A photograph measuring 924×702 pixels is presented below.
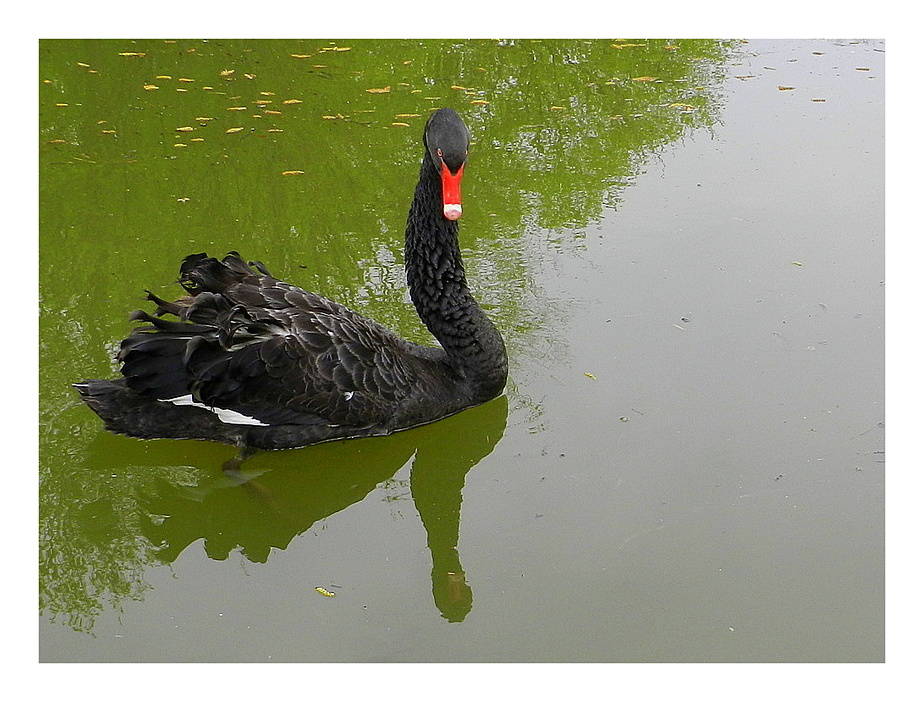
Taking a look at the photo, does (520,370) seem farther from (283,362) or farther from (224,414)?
(224,414)

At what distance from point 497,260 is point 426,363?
119 cm

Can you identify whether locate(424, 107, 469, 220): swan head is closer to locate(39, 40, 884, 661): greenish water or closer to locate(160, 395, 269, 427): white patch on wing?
locate(39, 40, 884, 661): greenish water

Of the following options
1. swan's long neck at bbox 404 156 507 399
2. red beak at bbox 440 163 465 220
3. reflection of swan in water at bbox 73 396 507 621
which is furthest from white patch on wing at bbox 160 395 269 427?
red beak at bbox 440 163 465 220

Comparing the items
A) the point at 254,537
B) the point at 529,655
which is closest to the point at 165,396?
the point at 254,537

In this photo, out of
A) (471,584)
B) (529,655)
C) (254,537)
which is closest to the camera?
(529,655)

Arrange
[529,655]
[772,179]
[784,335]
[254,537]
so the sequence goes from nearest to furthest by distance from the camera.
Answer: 1. [529,655]
2. [254,537]
3. [784,335]
4. [772,179]

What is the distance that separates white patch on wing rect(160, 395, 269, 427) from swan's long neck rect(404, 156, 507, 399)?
835 mm

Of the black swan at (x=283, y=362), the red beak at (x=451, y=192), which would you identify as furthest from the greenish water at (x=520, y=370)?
the red beak at (x=451, y=192)

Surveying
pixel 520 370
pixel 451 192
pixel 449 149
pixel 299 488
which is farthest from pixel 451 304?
pixel 299 488

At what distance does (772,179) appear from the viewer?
5.83 m

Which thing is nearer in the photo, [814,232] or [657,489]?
[657,489]

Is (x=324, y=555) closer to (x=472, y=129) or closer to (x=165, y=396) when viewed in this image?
(x=165, y=396)

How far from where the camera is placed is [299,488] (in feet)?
12.2

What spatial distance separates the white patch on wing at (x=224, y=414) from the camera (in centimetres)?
371
